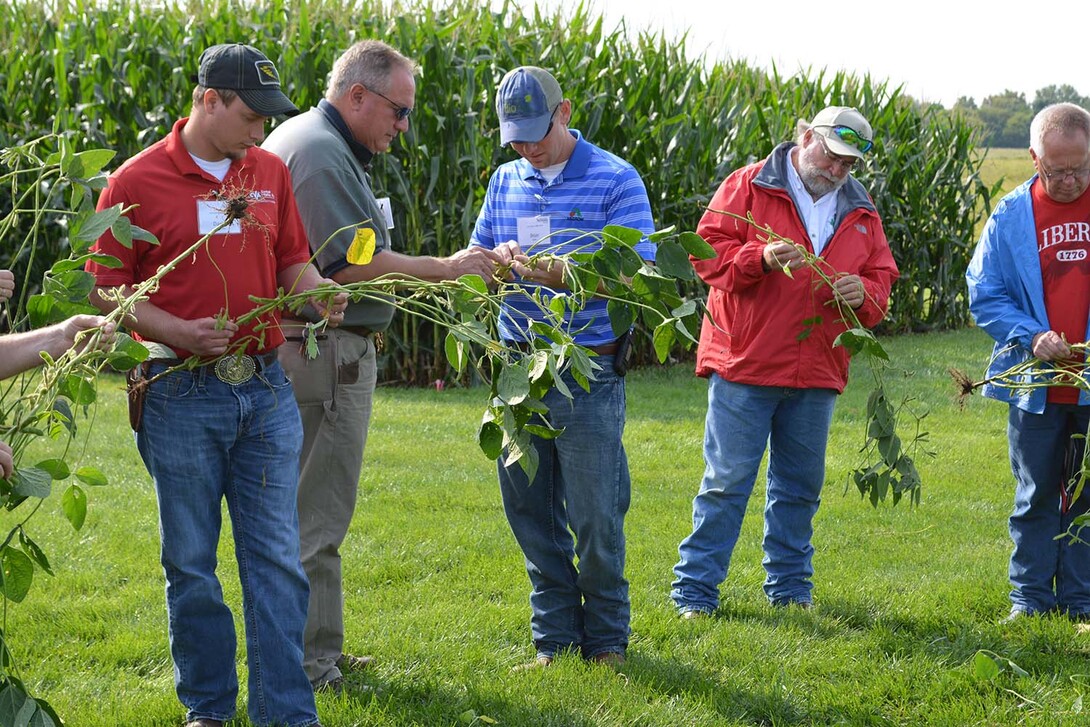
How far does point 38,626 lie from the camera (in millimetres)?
4742

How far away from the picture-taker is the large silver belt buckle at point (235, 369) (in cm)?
352

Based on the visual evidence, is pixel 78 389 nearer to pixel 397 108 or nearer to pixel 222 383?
pixel 222 383

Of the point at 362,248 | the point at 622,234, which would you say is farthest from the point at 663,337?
the point at 362,248

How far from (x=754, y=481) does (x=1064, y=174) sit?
1754 millimetres

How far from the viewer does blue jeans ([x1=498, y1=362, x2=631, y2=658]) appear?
4.24 metres

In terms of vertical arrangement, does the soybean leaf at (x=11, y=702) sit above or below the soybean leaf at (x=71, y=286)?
below

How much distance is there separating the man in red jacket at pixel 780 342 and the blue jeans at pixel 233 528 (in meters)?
1.92

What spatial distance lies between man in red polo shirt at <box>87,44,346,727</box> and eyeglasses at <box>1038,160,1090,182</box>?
297cm

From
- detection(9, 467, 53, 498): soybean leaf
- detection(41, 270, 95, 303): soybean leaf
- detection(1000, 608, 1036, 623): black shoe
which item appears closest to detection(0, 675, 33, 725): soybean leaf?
detection(9, 467, 53, 498): soybean leaf

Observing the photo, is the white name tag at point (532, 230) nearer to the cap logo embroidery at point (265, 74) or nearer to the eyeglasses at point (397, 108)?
the eyeglasses at point (397, 108)

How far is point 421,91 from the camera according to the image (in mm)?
9859

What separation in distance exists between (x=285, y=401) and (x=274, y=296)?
34 cm

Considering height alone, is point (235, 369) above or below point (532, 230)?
below

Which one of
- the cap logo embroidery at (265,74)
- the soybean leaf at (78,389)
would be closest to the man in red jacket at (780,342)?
the cap logo embroidery at (265,74)
